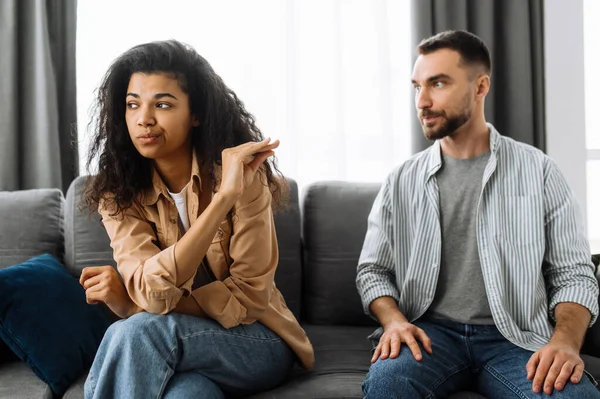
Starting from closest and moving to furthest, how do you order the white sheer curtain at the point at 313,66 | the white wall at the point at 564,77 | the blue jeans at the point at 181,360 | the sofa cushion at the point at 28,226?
the blue jeans at the point at 181,360 < the sofa cushion at the point at 28,226 < the white sheer curtain at the point at 313,66 < the white wall at the point at 564,77

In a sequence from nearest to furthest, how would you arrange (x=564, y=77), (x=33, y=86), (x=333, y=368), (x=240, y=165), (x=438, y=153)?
1. (x=240, y=165)
2. (x=333, y=368)
3. (x=438, y=153)
4. (x=33, y=86)
5. (x=564, y=77)

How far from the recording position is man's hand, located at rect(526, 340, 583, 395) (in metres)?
1.57

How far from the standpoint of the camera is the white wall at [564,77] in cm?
306

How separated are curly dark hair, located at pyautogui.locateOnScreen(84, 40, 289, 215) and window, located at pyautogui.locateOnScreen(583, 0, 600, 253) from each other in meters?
1.94

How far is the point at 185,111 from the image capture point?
5.94 feet

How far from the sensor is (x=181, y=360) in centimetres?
156

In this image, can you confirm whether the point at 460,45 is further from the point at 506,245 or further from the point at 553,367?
the point at 553,367

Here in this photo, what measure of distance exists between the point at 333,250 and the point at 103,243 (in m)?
0.77

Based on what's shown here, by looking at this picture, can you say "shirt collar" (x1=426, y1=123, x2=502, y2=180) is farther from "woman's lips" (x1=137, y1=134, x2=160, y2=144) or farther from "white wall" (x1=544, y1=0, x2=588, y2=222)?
"white wall" (x1=544, y1=0, x2=588, y2=222)

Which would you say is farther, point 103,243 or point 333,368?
point 103,243

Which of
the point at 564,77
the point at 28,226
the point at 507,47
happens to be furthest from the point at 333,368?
the point at 564,77

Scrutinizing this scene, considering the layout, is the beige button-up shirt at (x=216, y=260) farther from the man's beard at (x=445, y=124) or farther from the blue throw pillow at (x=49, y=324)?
the man's beard at (x=445, y=124)

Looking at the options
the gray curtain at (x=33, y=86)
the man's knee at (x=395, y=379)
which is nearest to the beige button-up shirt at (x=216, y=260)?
the man's knee at (x=395, y=379)

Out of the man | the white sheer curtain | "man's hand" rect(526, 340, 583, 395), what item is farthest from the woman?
the white sheer curtain
